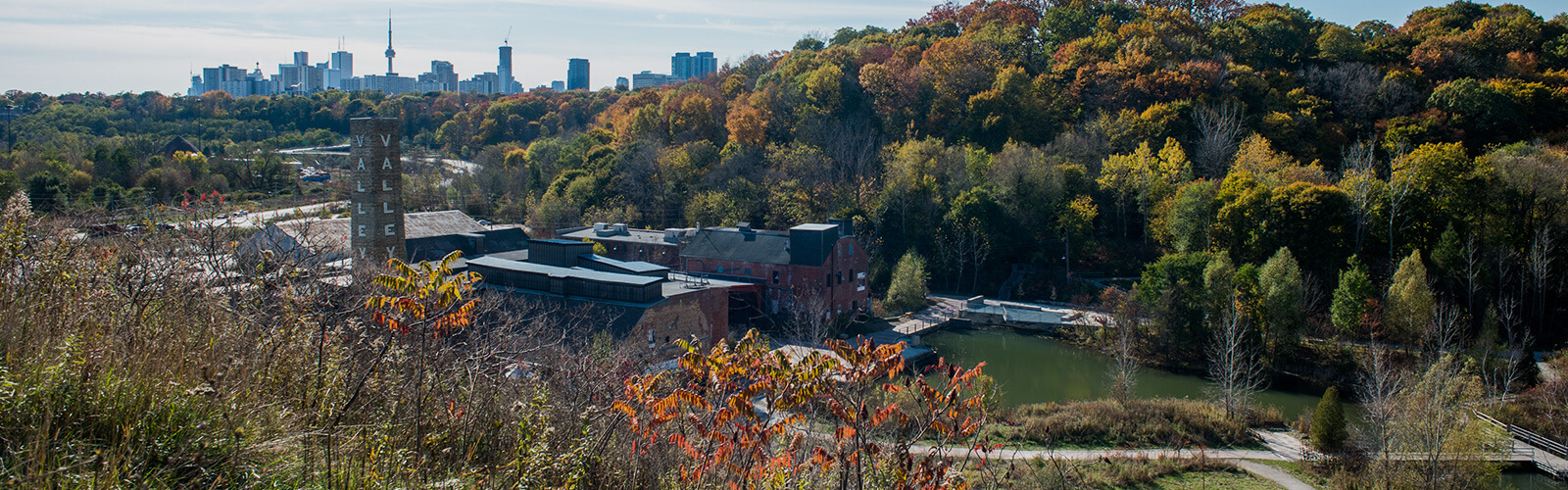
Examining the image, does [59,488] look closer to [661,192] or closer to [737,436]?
[737,436]

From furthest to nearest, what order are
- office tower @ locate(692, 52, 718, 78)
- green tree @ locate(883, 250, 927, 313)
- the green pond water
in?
office tower @ locate(692, 52, 718, 78)
green tree @ locate(883, 250, 927, 313)
the green pond water

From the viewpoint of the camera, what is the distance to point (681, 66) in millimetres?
→ 116188

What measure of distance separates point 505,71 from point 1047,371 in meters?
111

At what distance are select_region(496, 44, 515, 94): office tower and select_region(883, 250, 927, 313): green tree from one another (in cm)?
9902

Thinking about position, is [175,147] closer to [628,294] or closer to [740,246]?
[740,246]

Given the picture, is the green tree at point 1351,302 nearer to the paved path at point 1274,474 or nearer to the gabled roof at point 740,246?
the paved path at point 1274,474

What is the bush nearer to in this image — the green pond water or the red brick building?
the green pond water

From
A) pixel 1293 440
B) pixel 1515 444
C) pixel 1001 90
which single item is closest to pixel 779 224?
pixel 1001 90

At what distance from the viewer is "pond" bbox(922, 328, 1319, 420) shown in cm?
1878

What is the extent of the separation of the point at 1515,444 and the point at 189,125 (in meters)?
62.4

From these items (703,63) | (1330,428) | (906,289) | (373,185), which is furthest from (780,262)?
(703,63)

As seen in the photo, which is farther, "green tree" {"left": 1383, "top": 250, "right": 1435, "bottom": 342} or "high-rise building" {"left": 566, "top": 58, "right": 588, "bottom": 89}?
"high-rise building" {"left": 566, "top": 58, "right": 588, "bottom": 89}

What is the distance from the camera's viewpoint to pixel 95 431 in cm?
304

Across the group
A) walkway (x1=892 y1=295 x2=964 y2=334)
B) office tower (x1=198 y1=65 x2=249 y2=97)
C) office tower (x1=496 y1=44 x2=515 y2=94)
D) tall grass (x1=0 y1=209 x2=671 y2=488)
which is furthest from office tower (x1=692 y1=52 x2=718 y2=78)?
tall grass (x1=0 y1=209 x2=671 y2=488)
